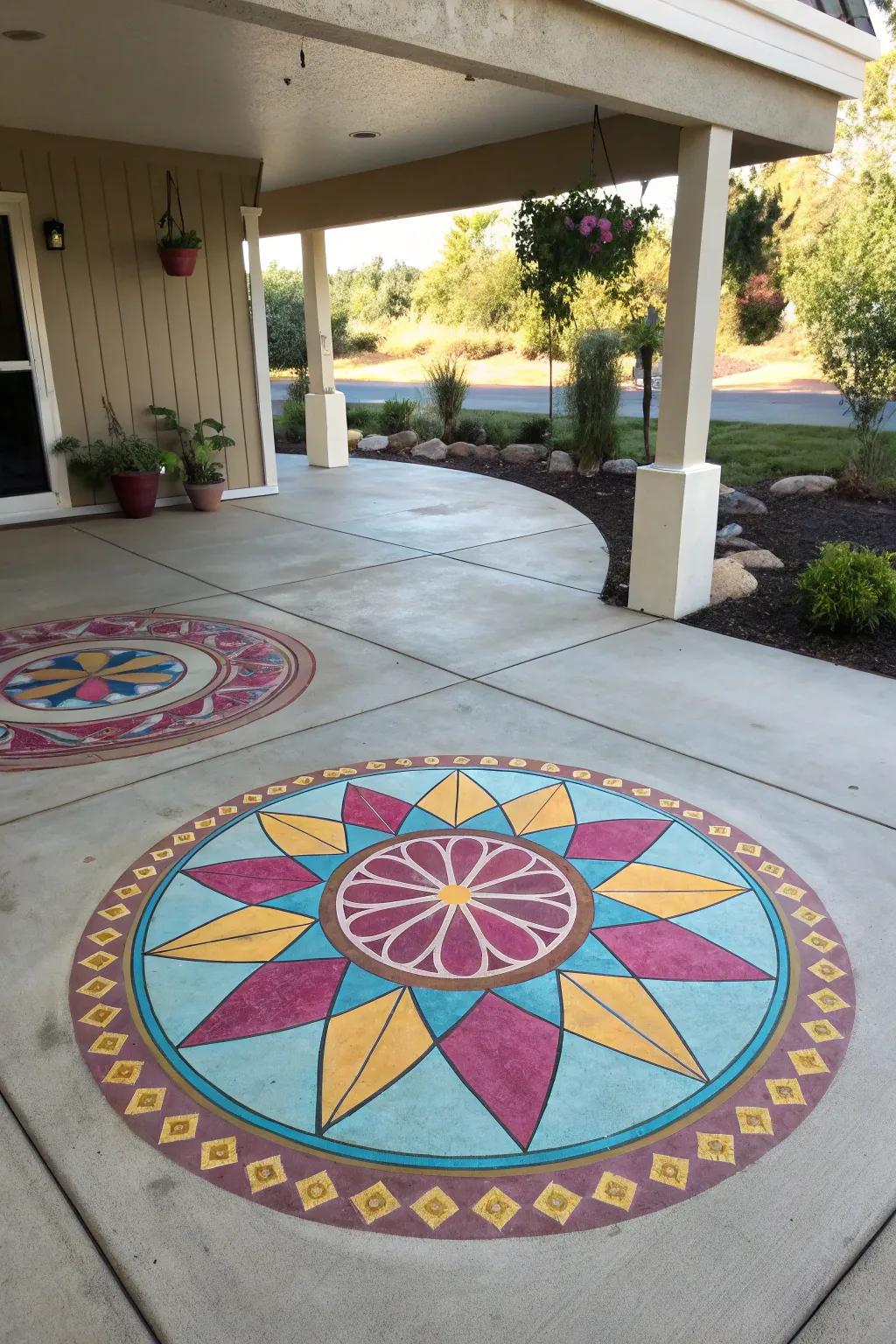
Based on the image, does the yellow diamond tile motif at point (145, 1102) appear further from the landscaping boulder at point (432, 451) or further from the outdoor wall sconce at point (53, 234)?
the landscaping boulder at point (432, 451)

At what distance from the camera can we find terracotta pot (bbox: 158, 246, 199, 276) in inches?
318

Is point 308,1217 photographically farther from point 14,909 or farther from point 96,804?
point 96,804

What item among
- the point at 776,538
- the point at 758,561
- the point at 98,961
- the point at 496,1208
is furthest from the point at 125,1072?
the point at 776,538

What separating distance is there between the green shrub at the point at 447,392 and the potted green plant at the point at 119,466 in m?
5.16

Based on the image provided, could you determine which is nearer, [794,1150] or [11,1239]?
[11,1239]

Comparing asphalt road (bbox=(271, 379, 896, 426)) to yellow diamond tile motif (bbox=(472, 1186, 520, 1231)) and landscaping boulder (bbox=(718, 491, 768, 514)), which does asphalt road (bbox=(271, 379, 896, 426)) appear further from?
yellow diamond tile motif (bbox=(472, 1186, 520, 1231))

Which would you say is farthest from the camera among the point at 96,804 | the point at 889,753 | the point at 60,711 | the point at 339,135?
the point at 339,135

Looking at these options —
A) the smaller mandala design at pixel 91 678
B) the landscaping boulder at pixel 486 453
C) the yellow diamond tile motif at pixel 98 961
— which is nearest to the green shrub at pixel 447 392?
the landscaping boulder at pixel 486 453

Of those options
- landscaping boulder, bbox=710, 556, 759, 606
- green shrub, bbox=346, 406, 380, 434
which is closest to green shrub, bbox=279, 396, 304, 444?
green shrub, bbox=346, 406, 380, 434

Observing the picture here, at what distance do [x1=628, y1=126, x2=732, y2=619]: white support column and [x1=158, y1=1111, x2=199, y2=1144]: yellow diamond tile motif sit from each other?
4118 mm

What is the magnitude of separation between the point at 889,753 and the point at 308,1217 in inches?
115

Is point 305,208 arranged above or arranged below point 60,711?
above

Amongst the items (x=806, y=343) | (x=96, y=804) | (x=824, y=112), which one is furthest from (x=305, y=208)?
(x=96, y=804)

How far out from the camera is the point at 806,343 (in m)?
9.51
